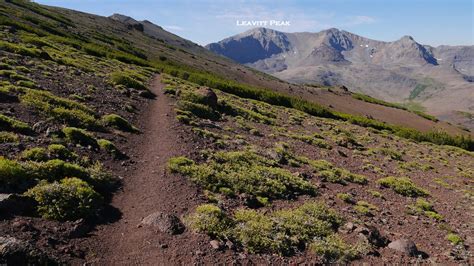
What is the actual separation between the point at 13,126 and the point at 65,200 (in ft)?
27.9

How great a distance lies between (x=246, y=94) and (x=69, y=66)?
4654 cm

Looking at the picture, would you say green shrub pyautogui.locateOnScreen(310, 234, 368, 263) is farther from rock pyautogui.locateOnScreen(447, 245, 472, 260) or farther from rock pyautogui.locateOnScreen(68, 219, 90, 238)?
rock pyautogui.locateOnScreen(68, 219, 90, 238)

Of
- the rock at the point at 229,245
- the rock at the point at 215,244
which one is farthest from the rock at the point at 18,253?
the rock at the point at 229,245

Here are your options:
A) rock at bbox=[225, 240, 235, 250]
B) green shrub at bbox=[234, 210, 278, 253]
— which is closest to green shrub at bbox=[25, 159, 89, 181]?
rock at bbox=[225, 240, 235, 250]

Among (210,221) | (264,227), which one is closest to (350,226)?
(264,227)

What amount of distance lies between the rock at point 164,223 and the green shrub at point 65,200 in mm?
2168

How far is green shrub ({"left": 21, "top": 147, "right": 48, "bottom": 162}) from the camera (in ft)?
55.5

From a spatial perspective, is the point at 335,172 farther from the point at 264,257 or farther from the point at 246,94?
the point at 246,94

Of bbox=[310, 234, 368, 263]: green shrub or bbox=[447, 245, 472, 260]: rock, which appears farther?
bbox=[447, 245, 472, 260]: rock

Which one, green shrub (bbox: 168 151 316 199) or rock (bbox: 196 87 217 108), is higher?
rock (bbox: 196 87 217 108)

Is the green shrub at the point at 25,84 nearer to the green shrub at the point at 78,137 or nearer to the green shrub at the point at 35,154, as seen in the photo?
the green shrub at the point at 78,137

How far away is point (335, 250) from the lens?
15953mm

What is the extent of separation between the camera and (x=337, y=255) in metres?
15.9

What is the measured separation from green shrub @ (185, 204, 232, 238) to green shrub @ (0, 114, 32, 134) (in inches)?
428
